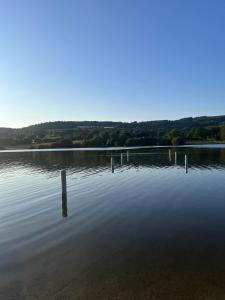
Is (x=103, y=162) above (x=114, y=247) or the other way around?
the other way around

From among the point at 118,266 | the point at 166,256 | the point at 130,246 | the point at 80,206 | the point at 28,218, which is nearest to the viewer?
the point at 118,266

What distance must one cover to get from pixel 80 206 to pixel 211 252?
32.9 ft

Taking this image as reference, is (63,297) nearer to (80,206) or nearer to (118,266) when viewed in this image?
(118,266)

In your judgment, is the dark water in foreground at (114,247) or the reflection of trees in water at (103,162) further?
the reflection of trees in water at (103,162)

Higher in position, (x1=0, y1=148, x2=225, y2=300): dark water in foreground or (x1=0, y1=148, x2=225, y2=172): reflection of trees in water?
(x1=0, y1=148, x2=225, y2=300): dark water in foreground

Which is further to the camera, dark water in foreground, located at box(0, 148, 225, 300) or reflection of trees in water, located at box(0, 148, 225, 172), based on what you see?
reflection of trees in water, located at box(0, 148, 225, 172)

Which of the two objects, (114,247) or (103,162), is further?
(103,162)

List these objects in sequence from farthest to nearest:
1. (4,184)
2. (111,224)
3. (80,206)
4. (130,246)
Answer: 1. (4,184)
2. (80,206)
3. (111,224)
4. (130,246)

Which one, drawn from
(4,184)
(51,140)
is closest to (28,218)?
(4,184)

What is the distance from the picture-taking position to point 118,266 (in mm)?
9797

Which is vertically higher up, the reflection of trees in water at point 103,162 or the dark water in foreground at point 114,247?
the dark water in foreground at point 114,247

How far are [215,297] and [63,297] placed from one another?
352cm

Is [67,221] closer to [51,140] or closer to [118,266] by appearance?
[118,266]

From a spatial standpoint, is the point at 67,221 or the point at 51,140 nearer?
the point at 67,221
